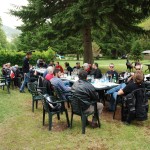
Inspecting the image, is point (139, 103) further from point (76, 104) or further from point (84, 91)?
point (76, 104)

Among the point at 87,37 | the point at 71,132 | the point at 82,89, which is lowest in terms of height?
the point at 71,132

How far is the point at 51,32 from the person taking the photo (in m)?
19.0

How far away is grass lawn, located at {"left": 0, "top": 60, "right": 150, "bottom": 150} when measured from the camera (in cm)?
521

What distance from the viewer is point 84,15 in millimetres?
13883

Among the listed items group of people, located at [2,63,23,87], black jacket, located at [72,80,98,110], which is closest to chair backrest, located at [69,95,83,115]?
black jacket, located at [72,80,98,110]

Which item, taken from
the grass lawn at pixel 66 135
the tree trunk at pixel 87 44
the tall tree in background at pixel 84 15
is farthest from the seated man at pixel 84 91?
the tree trunk at pixel 87 44

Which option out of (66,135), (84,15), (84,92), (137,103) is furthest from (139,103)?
(84,15)

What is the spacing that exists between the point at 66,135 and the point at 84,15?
366 inches

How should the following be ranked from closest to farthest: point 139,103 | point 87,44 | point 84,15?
point 139,103 < point 84,15 < point 87,44

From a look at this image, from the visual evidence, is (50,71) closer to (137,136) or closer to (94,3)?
(137,136)

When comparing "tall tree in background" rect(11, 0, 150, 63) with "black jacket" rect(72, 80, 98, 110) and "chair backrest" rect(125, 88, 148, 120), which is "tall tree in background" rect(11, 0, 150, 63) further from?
"black jacket" rect(72, 80, 98, 110)

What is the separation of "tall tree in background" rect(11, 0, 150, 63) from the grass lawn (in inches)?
315

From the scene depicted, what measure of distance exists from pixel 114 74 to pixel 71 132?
4.21 metres

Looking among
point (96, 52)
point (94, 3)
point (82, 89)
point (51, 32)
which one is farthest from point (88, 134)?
point (96, 52)
